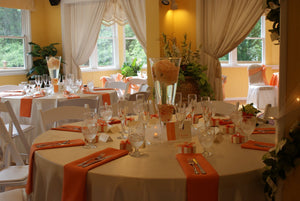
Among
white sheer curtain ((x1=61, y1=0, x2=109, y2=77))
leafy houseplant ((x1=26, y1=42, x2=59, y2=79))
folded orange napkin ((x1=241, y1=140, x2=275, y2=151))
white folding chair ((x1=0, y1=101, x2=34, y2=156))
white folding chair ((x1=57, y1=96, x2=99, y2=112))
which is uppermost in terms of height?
white sheer curtain ((x1=61, y1=0, x2=109, y2=77))

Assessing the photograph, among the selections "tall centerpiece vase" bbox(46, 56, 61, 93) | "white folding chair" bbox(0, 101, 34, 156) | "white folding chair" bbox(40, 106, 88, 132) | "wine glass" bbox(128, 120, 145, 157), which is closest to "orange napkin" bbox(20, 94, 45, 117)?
"white folding chair" bbox(0, 101, 34, 156)

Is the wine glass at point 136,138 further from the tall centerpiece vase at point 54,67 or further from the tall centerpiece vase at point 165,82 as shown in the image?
the tall centerpiece vase at point 54,67

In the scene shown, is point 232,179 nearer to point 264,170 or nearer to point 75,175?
point 264,170

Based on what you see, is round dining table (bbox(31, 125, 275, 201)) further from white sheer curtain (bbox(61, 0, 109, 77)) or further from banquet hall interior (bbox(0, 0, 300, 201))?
white sheer curtain (bbox(61, 0, 109, 77))

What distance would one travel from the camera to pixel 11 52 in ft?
23.5

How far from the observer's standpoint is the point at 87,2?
7176 millimetres

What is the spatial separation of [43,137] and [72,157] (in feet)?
1.76

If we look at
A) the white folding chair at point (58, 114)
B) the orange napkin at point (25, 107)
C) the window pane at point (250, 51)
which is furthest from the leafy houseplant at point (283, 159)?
the window pane at point (250, 51)

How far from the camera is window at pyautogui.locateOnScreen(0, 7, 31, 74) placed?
275 inches

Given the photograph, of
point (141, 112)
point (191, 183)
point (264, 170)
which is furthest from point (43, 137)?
point (264, 170)

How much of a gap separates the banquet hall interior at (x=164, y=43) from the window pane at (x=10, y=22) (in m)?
0.06

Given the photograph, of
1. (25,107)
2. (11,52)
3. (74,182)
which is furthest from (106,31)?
(74,182)

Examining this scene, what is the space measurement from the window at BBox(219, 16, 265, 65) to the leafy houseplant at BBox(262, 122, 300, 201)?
8041 mm

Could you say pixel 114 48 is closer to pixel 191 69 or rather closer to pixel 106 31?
pixel 106 31
